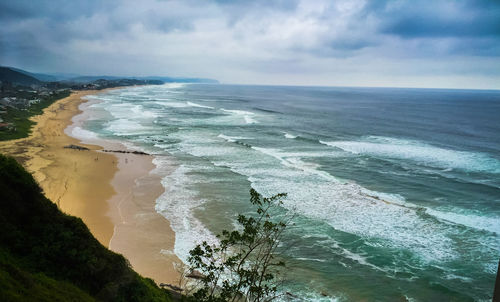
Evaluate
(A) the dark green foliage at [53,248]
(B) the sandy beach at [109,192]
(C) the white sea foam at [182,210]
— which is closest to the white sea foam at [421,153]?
(C) the white sea foam at [182,210]

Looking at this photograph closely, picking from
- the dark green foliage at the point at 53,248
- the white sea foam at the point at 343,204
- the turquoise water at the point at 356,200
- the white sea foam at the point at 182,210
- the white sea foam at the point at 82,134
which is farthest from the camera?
the white sea foam at the point at 82,134

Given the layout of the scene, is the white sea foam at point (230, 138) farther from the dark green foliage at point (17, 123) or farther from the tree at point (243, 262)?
the tree at point (243, 262)

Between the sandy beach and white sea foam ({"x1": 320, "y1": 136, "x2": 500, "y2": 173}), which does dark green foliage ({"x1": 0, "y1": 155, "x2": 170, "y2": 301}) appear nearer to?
the sandy beach

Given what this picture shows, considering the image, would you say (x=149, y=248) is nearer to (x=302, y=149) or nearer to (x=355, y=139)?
(x=302, y=149)

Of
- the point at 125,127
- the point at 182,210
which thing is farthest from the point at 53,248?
the point at 125,127

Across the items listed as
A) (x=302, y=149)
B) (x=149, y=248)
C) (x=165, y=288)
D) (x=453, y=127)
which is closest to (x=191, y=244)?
(x=149, y=248)

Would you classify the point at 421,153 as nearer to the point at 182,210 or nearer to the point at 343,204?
the point at 343,204
